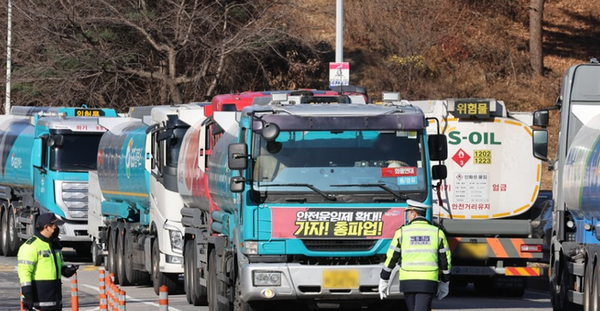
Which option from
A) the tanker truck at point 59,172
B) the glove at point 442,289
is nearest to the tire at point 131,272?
the tanker truck at point 59,172

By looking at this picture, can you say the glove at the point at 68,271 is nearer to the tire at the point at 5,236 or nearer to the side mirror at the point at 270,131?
the side mirror at the point at 270,131

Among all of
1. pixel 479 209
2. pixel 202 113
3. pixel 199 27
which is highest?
pixel 199 27

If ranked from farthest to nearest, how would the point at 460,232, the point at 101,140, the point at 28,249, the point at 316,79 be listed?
1. the point at 316,79
2. the point at 101,140
3. the point at 460,232
4. the point at 28,249

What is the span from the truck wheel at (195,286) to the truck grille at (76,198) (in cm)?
1001

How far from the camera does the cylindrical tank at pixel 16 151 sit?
31.8 m

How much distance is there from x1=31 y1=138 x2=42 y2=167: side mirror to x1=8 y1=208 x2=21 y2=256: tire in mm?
2224

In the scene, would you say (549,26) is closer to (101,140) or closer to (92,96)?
(92,96)

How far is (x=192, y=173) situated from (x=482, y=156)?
14.7ft

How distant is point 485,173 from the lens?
65.9 feet

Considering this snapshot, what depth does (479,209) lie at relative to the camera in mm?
20109

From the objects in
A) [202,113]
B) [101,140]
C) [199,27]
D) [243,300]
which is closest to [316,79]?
[199,27]

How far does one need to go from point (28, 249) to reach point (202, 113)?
831 cm

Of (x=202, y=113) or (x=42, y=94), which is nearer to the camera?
(x=202, y=113)

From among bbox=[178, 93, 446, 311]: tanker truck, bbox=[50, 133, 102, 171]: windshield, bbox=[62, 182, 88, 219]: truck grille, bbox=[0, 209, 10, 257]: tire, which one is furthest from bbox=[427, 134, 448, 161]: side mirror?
bbox=[0, 209, 10, 257]: tire
